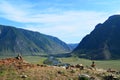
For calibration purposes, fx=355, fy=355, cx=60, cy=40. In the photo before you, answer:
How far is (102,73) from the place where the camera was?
36.7 meters

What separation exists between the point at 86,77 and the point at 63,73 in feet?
8.34

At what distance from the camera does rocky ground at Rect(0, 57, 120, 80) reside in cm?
3350

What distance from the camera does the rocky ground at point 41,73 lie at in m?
33.5

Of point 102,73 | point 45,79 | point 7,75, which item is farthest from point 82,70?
point 7,75

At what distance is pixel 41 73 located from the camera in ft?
113

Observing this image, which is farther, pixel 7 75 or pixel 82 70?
pixel 82 70

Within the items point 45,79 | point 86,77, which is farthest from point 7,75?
point 86,77

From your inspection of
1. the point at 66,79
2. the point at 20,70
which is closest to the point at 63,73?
the point at 66,79

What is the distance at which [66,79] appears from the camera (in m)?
33.8

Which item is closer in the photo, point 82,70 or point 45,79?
point 45,79

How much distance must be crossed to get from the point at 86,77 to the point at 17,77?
6529 mm

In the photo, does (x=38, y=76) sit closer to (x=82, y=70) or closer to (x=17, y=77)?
(x=17, y=77)

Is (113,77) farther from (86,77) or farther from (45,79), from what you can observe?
(45,79)

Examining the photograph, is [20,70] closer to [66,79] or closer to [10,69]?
[10,69]
